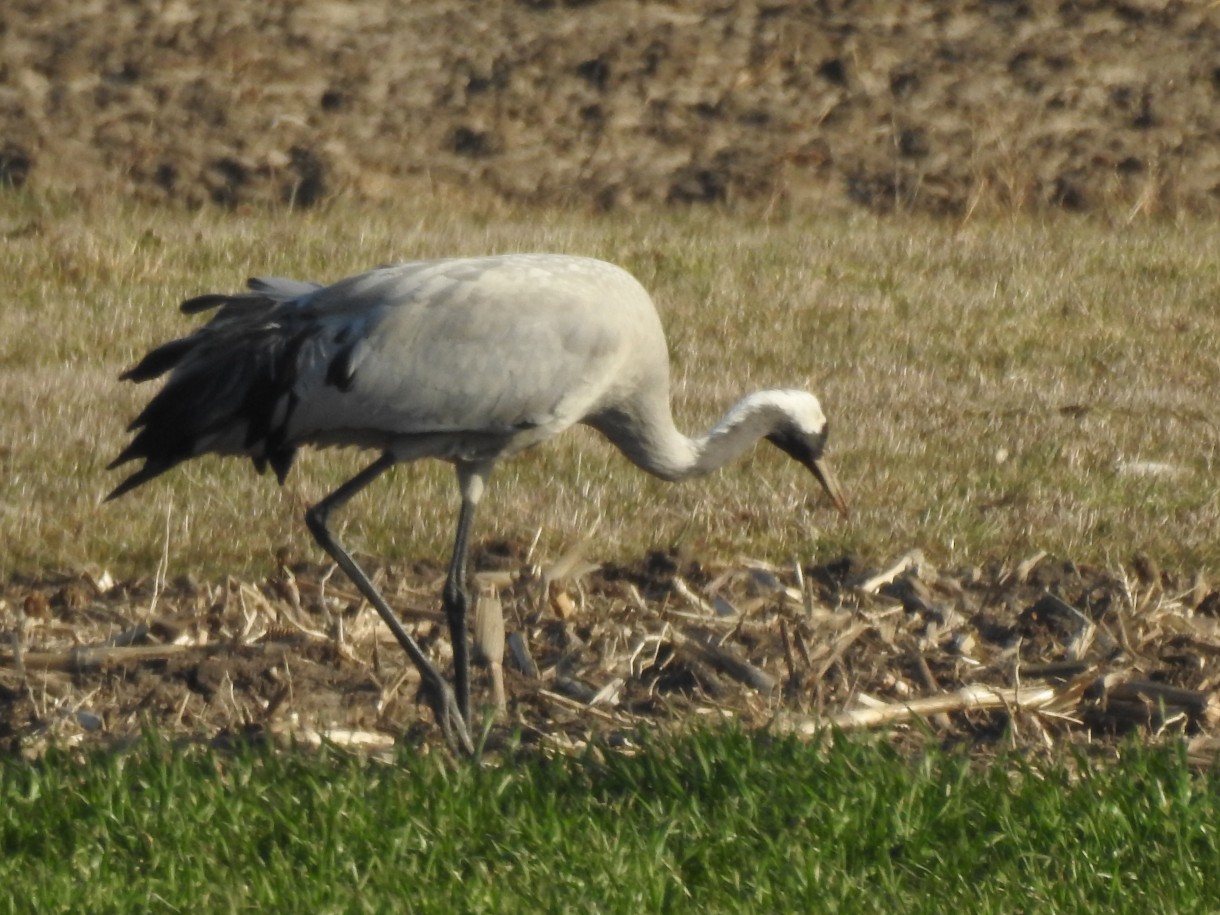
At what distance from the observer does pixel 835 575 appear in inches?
250

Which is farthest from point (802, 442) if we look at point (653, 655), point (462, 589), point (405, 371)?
point (405, 371)

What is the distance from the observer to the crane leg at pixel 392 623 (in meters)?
5.19

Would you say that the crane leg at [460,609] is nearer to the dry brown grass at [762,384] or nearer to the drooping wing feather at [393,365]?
the drooping wing feather at [393,365]

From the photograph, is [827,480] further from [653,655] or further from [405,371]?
[405,371]

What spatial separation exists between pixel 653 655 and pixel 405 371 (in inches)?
38.4

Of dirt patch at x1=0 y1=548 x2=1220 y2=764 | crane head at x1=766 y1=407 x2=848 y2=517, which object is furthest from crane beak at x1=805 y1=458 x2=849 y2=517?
dirt patch at x1=0 y1=548 x2=1220 y2=764

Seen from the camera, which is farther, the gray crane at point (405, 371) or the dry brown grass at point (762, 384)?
the dry brown grass at point (762, 384)

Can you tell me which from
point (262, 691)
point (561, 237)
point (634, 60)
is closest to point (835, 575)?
point (262, 691)

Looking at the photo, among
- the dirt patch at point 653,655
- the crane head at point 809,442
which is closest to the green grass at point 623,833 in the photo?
the dirt patch at point 653,655

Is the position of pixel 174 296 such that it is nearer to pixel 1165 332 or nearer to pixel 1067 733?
pixel 1165 332

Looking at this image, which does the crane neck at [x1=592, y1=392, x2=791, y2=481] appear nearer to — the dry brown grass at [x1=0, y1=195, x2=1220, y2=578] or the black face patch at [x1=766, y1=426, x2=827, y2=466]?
the black face patch at [x1=766, y1=426, x2=827, y2=466]

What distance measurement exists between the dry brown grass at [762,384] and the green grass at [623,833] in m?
1.93

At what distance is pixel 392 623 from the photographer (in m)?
5.45

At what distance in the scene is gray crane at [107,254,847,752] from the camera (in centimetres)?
544
